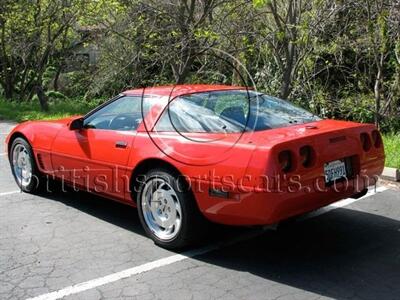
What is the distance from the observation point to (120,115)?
5.10 m

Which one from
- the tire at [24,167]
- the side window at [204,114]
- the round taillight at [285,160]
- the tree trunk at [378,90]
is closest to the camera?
the round taillight at [285,160]

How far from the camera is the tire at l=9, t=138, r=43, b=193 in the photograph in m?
6.03

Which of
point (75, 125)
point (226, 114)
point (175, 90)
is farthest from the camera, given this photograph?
point (75, 125)

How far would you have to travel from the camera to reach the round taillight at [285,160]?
3.82 metres

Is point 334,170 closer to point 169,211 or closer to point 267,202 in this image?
point 267,202

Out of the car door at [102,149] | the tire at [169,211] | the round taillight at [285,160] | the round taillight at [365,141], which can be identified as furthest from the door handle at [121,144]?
the round taillight at [365,141]

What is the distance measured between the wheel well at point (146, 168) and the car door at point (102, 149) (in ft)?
0.27

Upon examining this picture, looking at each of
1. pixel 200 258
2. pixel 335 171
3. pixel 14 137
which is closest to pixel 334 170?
pixel 335 171

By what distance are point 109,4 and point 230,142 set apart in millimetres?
9329

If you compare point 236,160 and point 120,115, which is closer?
point 236,160

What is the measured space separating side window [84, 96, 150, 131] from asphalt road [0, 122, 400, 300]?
0.95m

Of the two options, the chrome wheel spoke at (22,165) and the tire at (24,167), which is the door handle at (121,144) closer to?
the tire at (24,167)

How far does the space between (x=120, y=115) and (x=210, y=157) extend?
1405 millimetres

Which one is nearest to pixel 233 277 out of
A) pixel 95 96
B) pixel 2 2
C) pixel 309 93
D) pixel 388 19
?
pixel 388 19
